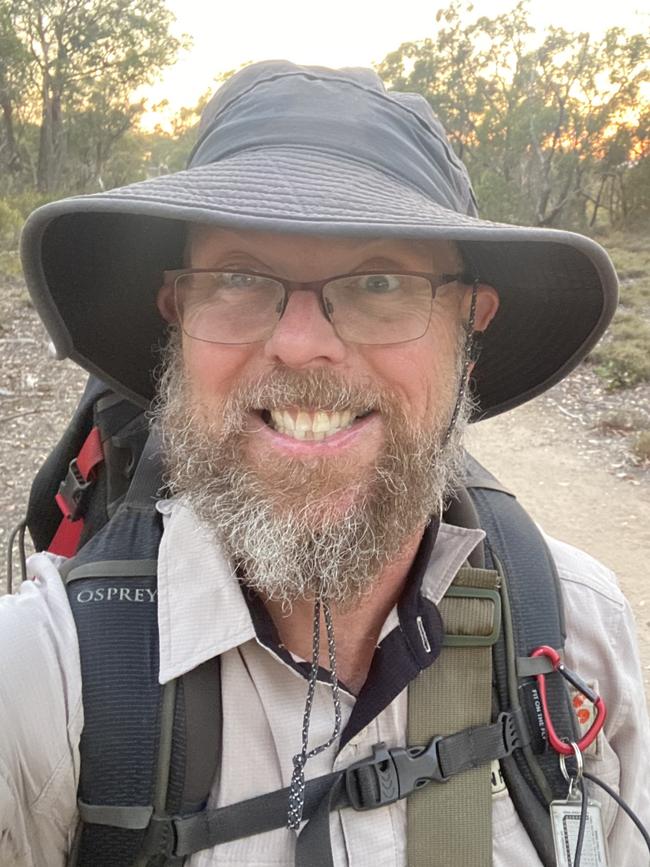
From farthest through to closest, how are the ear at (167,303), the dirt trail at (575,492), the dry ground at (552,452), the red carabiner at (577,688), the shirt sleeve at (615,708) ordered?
the dry ground at (552,452)
the dirt trail at (575,492)
the ear at (167,303)
the shirt sleeve at (615,708)
the red carabiner at (577,688)

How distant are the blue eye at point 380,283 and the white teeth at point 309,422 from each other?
224 mm

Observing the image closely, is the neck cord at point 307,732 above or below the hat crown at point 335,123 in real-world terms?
below

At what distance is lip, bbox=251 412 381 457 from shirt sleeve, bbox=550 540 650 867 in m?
0.59

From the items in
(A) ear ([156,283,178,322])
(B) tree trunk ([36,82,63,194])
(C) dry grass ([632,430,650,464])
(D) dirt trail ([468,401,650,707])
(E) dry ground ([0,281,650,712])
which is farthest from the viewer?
(B) tree trunk ([36,82,63,194])

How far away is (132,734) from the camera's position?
1.12 meters

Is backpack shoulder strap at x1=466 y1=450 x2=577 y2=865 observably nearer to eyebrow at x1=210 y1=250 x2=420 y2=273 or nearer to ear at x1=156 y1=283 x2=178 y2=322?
eyebrow at x1=210 y1=250 x2=420 y2=273

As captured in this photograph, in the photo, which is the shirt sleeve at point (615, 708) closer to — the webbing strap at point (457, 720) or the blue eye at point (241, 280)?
the webbing strap at point (457, 720)

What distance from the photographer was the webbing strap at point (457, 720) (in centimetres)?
122

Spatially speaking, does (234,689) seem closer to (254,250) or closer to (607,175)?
(254,250)

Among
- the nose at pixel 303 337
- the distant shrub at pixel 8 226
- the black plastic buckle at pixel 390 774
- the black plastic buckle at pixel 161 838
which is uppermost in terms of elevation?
the distant shrub at pixel 8 226

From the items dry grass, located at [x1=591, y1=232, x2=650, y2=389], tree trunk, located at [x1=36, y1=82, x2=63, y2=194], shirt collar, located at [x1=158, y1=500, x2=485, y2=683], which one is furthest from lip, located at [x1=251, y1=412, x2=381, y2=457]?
tree trunk, located at [x1=36, y1=82, x2=63, y2=194]

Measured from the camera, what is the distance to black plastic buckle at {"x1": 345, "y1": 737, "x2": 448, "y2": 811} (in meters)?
1.20

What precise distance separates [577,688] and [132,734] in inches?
32.2

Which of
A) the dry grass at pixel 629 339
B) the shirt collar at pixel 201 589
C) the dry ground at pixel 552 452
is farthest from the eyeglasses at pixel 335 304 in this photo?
the dry grass at pixel 629 339
